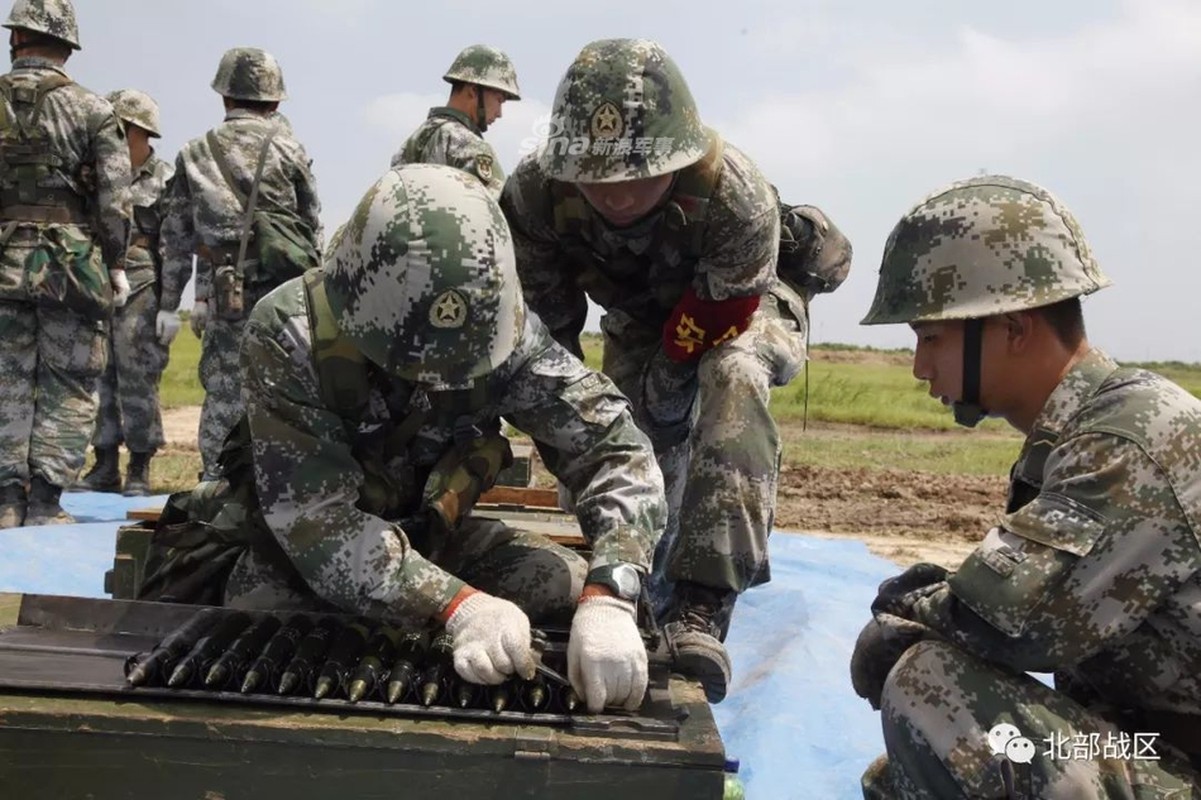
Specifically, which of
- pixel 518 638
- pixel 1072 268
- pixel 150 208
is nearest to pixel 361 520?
pixel 518 638

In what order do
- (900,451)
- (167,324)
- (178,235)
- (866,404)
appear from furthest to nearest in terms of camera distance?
(866,404), (900,451), (167,324), (178,235)

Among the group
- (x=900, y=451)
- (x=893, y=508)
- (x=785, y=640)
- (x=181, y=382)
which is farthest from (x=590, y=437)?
(x=181, y=382)

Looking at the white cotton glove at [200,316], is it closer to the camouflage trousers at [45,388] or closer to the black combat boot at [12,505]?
the camouflage trousers at [45,388]

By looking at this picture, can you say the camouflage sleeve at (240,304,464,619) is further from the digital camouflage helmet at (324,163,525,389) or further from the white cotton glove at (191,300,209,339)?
the white cotton glove at (191,300,209,339)

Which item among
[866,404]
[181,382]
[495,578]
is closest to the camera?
[495,578]

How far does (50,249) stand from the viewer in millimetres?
6152

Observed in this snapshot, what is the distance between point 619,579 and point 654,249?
5.09 ft

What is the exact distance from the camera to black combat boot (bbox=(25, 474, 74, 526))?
6340mm

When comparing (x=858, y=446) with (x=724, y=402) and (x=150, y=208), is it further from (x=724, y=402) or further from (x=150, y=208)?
(x=724, y=402)

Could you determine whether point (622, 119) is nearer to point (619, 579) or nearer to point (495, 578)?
point (495, 578)

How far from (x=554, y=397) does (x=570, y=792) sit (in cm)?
105

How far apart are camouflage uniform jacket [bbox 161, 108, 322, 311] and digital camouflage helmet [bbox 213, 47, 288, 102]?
0.11 meters

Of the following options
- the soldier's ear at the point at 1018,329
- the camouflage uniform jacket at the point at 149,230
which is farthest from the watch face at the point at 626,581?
the camouflage uniform jacket at the point at 149,230

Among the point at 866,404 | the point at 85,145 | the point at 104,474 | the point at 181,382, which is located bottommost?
the point at 866,404
